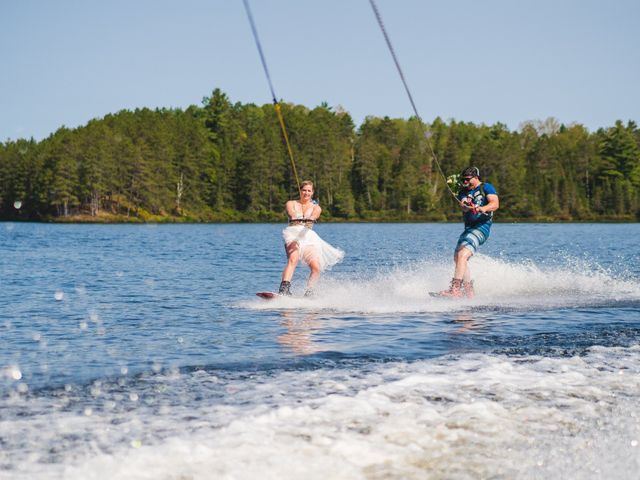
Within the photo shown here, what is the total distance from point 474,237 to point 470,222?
1.27 feet

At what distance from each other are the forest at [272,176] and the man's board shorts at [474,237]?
338 ft

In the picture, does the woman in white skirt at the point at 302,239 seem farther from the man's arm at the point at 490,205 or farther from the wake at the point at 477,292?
the man's arm at the point at 490,205

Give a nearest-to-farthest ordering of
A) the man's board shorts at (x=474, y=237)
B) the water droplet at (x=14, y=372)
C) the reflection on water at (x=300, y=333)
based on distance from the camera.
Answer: the water droplet at (x=14, y=372), the reflection on water at (x=300, y=333), the man's board shorts at (x=474, y=237)

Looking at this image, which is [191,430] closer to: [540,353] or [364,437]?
[364,437]

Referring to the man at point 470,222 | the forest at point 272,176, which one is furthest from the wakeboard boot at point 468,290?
the forest at point 272,176

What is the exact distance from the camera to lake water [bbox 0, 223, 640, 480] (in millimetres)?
4297

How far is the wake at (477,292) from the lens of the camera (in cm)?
1215

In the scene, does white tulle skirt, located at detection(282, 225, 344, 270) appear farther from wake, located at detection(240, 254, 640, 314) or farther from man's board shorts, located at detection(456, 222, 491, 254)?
man's board shorts, located at detection(456, 222, 491, 254)

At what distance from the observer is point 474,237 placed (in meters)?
Answer: 13.4

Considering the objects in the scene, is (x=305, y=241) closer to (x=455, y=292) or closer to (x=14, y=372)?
(x=455, y=292)

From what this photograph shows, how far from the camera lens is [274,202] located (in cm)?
12612

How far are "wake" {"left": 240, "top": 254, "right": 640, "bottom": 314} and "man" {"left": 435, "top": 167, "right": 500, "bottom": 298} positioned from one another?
34cm

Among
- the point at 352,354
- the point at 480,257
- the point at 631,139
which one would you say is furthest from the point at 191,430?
the point at 631,139

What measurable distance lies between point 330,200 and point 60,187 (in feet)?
144
